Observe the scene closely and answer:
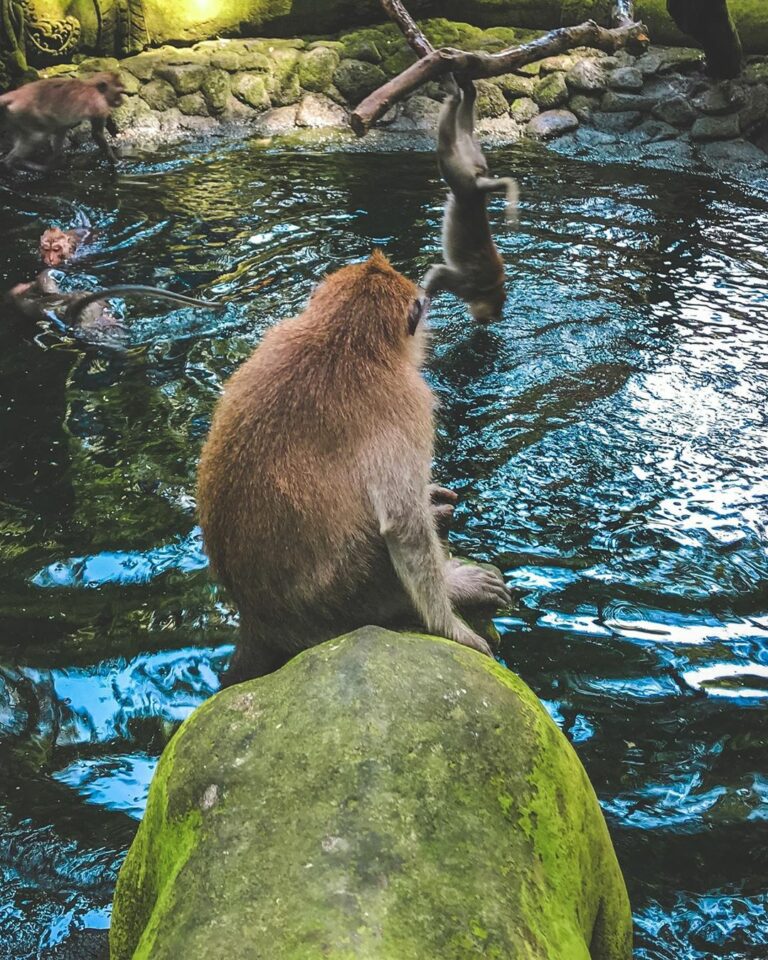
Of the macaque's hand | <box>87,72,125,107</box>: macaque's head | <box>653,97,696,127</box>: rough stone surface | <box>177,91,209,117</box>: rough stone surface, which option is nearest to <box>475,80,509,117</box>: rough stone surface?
<box>653,97,696,127</box>: rough stone surface

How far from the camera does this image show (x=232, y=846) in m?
2.28

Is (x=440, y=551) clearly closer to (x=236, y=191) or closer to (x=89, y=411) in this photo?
(x=89, y=411)

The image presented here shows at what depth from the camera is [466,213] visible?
19.5 feet

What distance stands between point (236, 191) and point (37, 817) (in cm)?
835

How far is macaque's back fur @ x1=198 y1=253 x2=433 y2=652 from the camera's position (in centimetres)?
329

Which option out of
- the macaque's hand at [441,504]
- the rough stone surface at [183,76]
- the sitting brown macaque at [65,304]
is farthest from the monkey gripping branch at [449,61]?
the rough stone surface at [183,76]

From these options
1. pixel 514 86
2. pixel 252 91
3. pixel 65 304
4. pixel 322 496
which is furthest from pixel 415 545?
pixel 252 91

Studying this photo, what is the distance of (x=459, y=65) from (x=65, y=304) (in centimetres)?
433

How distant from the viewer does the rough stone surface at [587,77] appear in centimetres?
1299

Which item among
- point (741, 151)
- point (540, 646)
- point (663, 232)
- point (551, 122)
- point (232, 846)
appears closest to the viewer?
point (232, 846)

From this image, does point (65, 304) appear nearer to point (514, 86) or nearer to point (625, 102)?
point (514, 86)

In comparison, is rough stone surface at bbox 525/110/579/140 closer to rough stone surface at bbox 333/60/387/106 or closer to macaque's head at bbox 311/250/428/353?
rough stone surface at bbox 333/60/387/106

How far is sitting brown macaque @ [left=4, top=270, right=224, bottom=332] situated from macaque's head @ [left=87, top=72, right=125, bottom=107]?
15.5 ft

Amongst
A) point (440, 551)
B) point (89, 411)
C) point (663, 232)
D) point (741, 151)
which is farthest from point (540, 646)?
point (741, 151)
